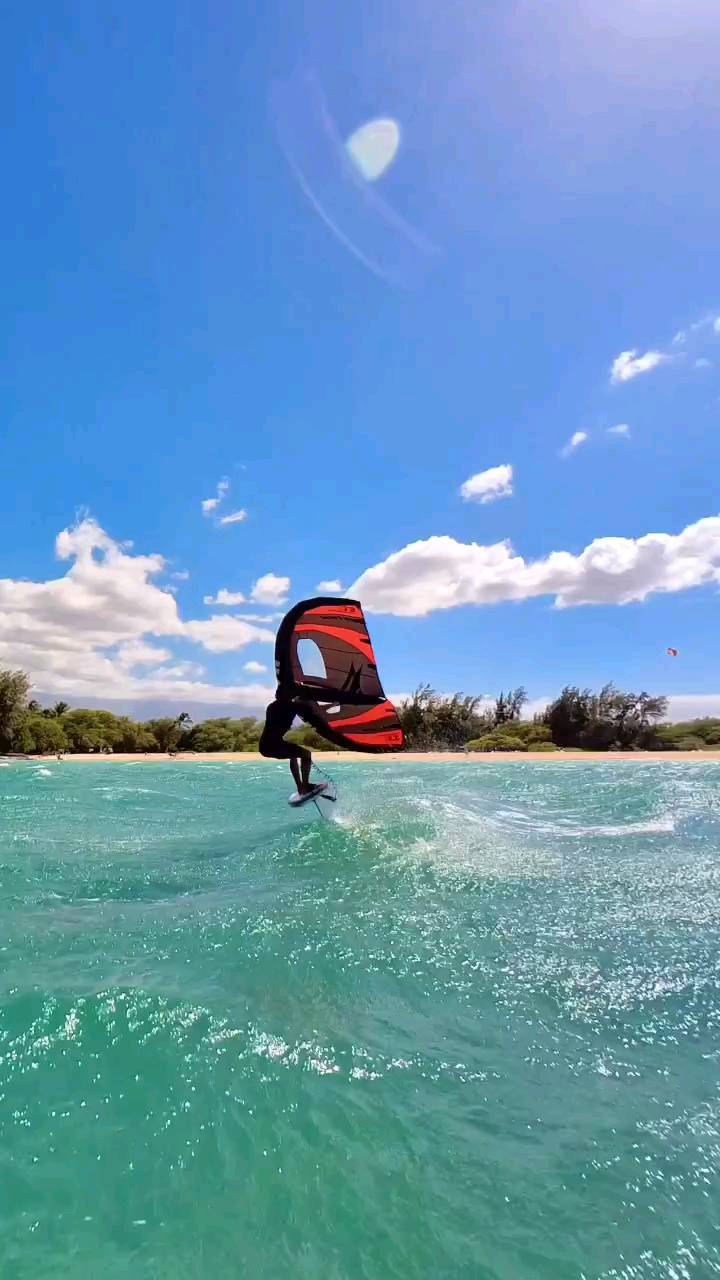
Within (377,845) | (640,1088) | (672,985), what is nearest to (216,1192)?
(640,1088)

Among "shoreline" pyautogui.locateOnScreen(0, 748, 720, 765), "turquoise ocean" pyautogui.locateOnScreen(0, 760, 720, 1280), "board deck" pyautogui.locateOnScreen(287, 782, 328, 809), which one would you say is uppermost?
"board deck" pyautogui.locateOnScreen(287, 782, 328, 809)

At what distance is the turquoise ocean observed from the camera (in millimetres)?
2305

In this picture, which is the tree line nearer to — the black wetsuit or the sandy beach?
the sandy beach

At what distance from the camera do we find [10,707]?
52562mm

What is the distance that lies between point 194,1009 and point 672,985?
11.6 feet

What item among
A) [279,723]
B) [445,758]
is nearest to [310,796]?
[279,723]

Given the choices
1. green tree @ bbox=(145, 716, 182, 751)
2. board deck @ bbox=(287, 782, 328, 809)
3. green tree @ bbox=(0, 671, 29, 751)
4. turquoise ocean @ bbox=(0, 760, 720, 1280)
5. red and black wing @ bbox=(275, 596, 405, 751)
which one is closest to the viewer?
turquoise ocean @ bbox=(0, 760, 720, 1280)

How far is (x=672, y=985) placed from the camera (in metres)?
4.65

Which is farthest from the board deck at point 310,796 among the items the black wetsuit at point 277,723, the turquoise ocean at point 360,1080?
the turquoise ocean at point 360,1080

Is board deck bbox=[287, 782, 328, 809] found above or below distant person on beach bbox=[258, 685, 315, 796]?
below

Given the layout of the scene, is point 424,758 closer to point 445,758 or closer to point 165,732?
point 445,758

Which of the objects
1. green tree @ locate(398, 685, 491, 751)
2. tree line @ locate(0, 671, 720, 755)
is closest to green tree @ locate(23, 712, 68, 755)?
tree line @ locate(0, 671, 720, 755)

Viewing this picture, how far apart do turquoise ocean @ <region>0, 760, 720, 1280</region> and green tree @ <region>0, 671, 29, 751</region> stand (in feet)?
170

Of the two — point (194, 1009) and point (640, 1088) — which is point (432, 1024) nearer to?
point (640, 1088)
